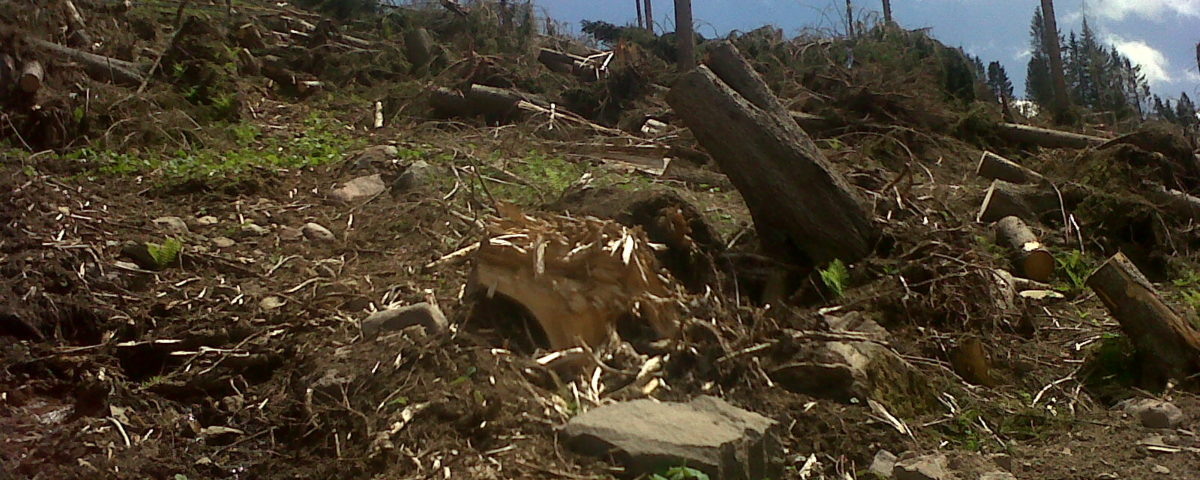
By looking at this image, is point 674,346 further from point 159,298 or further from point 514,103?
point 514,103

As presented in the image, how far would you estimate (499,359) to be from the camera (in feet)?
13.0

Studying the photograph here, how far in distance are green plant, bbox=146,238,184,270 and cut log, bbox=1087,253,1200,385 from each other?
4472 millimetres

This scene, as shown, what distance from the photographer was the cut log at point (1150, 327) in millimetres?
4535

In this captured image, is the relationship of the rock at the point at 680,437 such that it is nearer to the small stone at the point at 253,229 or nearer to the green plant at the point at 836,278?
the green plant at the point at 836,278

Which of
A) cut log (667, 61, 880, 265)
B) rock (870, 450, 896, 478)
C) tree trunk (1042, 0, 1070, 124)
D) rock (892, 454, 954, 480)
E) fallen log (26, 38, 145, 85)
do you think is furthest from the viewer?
tree trunk (1042, 0, 1070, 124)

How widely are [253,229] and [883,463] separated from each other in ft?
12.3

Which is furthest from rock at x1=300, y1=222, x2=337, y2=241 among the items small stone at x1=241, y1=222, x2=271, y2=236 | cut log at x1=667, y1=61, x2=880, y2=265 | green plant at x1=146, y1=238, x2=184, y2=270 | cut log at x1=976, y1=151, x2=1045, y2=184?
cut log at x1=976, y1=151, x2=1045, y2=184

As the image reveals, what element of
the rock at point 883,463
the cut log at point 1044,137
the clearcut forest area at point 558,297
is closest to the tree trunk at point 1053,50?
the cut log at point 1044,137

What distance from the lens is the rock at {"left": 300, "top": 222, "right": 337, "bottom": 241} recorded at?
5.74 metres

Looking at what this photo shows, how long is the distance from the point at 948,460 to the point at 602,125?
24.8ft

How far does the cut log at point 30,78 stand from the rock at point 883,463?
664 cm

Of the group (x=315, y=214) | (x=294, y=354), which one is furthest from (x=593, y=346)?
(x=315, y=214)

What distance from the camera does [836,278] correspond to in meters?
5.21

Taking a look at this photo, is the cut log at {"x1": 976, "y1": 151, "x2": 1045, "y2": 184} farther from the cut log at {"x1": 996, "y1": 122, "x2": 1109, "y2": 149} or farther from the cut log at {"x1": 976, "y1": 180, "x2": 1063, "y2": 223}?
the cut log at {"x1": 996, "y1": 122, "x2": 1109, "y2": 149}
